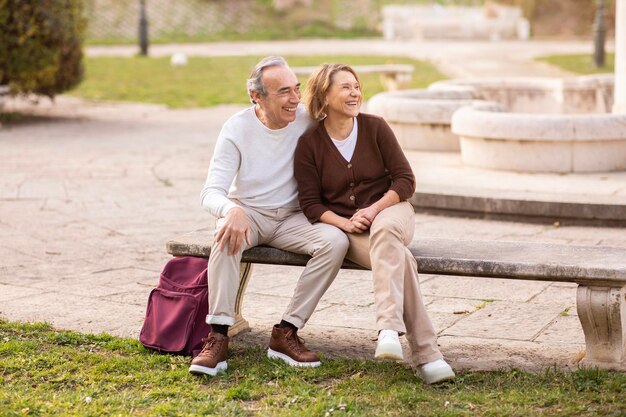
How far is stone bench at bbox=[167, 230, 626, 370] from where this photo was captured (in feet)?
14.1

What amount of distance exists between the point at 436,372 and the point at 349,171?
1.03 meters

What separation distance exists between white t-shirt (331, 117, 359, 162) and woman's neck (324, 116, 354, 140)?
0.05ft

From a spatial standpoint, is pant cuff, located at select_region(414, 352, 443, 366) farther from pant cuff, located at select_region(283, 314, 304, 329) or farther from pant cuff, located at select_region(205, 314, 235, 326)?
pant cuff, located at select_region(205, 314, 235, 326)

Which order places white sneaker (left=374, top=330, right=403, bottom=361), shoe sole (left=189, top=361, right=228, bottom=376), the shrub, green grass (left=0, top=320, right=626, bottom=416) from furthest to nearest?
the shrub, shoe sole (left=189, top=361, right=228, bottom=376), white sneaker (left=374, top=330, right=403, bottom=361), green grass (left=0, top=320, right=626, bottom=416)

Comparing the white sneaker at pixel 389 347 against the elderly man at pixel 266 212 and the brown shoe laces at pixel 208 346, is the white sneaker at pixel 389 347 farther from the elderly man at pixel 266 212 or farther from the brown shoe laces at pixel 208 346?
the brown shoe laces at pixel 208 346

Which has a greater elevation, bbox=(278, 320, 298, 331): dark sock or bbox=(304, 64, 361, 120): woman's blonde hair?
bbox=(304, 64, 361, 120): woman's blonde hair

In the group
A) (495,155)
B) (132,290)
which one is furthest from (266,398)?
(495,155)

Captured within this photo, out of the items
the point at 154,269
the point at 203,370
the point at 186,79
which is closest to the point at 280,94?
the point at 203,370

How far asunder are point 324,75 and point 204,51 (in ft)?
73.8

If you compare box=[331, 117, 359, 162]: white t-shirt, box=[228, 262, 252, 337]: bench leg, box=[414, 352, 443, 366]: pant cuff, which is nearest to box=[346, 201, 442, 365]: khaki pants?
box=[414, 352, 443, 366]: pant cuff

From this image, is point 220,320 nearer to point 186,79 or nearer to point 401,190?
point 401,190

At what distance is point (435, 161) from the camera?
9602mm

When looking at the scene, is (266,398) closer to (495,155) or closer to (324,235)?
(324,235)

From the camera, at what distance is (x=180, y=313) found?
15.5 ft
